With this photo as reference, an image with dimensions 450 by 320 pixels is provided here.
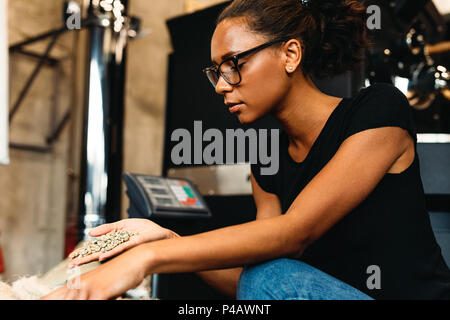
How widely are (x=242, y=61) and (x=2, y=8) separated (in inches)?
35.1

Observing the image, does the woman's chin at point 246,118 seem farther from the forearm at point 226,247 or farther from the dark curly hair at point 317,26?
the forearm at point 226,247

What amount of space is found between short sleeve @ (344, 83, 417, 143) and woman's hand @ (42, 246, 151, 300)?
0.48 metres

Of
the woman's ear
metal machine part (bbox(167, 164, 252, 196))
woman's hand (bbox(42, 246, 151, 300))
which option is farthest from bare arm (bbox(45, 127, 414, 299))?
metal machine part (bbox(167, 164, 252, 196))

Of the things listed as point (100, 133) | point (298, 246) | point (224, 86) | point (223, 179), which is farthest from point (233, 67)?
point (100, 133)

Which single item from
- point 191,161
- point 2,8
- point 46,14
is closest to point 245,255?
point 2,8

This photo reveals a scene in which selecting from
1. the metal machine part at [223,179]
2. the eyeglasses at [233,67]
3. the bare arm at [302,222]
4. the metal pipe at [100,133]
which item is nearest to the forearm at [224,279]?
the bare arm at [302,222]

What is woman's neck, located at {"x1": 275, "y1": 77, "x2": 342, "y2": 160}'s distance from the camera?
1.04 m

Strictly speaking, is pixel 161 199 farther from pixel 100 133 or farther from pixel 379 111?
pixel 100 133

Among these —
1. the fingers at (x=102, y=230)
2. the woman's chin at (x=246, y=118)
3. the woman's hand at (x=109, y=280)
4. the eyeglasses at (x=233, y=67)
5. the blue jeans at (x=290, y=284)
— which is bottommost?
the blue jeans at (x=290, y=284)

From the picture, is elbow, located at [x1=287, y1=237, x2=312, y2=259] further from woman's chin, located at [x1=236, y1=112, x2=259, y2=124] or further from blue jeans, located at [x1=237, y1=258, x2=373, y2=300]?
woman's chin, located at [x1=236, y1=112, x2=259, y2=124]

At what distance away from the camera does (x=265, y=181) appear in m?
1.17

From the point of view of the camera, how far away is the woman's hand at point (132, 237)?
705mm

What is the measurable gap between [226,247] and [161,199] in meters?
0.77

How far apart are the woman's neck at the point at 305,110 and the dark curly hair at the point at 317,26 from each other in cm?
7
